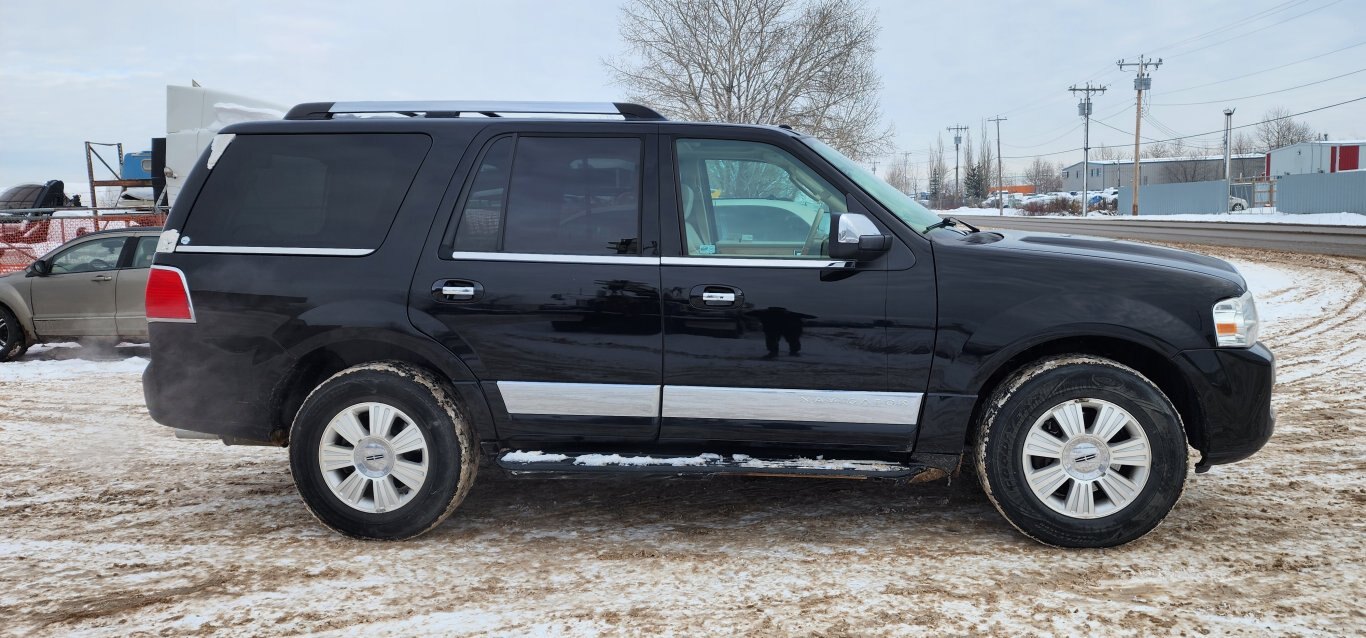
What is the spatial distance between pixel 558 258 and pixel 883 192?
60.8 inches

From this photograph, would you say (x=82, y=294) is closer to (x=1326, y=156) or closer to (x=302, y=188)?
(x=302, y=188)

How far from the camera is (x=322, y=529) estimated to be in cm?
452

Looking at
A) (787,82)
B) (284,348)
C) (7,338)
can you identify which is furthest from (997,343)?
(787,82)

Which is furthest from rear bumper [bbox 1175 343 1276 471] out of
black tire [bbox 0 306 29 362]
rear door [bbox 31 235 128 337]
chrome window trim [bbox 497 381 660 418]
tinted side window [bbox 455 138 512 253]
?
black tire [bbox 0 306 29 362]

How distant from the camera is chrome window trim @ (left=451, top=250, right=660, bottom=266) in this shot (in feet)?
13.6

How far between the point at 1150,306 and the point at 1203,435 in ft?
2.06

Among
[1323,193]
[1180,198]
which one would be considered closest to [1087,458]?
[1323,193]

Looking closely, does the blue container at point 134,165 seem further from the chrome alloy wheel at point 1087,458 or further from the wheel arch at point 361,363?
the chrome alloy wheel at point 1087,458

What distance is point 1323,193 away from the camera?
1703 inches

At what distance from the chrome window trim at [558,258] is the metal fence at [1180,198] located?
58856mm

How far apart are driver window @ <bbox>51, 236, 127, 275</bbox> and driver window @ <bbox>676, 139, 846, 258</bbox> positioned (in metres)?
9.02

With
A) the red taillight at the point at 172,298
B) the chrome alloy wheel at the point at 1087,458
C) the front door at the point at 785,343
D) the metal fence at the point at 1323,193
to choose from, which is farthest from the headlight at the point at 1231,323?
the metal fence at the point at 1323,193

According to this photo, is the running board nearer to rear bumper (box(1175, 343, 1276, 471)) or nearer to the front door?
the front door

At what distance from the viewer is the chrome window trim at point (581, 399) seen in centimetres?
417
